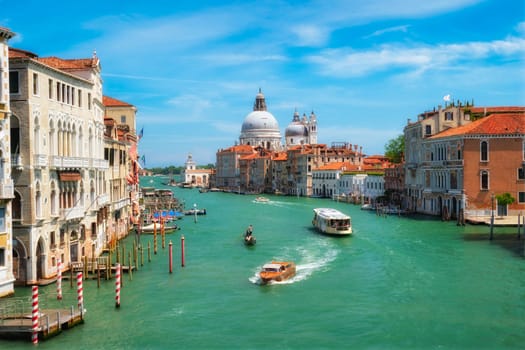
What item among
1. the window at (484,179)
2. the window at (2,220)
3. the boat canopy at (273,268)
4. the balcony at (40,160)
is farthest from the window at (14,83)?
the window at (484,179)

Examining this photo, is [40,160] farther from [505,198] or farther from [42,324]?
[505,198]

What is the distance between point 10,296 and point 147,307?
301 centimetres

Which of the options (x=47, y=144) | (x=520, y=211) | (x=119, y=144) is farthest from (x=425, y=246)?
(x=47, y=144)

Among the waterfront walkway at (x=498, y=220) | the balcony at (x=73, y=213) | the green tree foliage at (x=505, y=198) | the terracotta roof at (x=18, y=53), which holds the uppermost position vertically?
the terracotta roof at (x=18, y=53)

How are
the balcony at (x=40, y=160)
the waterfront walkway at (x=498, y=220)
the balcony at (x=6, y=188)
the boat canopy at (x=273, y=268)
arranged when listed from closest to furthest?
1. the balcony at (x=6, y=188)
2. the balcony at (x=40, y=160)
3. the boat canopy at (x=273, y=268)
4. the waterfront walkway at (x=498, y=220)

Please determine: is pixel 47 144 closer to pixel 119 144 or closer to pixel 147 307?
pixel 147 307

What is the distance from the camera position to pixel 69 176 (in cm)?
1780

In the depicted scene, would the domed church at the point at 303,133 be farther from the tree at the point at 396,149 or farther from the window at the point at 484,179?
the window at the point at 484,179

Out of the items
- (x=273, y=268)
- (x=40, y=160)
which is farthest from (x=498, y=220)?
(x=40, y=160)

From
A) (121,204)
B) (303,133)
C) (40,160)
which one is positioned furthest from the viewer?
(303,133)

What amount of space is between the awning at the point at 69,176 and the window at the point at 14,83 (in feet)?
9.20

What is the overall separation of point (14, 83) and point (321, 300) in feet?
29.3

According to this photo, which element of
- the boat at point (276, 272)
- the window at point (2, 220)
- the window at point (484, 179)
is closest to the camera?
the window at point (2, 220)

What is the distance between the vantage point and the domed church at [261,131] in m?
110
